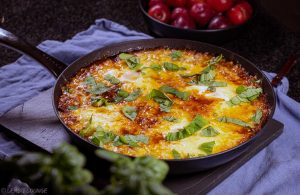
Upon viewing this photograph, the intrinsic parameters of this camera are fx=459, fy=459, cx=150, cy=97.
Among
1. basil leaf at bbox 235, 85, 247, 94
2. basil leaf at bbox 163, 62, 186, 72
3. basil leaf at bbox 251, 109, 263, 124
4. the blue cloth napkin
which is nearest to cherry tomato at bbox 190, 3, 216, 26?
the blue cloth napkin

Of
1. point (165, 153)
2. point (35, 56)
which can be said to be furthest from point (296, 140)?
point (35, 56)

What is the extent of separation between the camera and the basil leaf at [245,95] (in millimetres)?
1436

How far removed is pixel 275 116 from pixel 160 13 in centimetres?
78

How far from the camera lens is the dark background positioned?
7.00ft

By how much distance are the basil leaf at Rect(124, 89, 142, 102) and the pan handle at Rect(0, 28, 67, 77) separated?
0.91ft

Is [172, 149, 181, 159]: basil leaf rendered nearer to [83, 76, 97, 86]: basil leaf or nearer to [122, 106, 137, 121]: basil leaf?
[122, 106, 137, 121]: basil leaf

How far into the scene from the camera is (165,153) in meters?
1.23

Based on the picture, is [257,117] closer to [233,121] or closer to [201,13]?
[233,121]

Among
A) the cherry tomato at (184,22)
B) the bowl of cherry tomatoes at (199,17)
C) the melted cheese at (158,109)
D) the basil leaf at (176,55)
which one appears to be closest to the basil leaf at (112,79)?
the melted cheese at (158,109)

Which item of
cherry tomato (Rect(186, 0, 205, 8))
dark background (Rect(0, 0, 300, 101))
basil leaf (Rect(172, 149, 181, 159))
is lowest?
dark background (Rect(0, 0, 300, 101))

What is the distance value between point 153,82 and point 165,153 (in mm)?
369

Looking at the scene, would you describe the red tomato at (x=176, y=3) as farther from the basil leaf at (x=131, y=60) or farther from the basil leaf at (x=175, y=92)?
the basil leaf at (x=175, y=92)

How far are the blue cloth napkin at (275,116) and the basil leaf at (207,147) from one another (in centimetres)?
15

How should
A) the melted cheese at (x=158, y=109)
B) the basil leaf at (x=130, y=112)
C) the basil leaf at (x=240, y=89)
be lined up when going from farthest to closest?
the basil leaf at (x=240, y=89), the basil leaf at (x=130, y=112), the melted cheese at (x=158, y=109)
